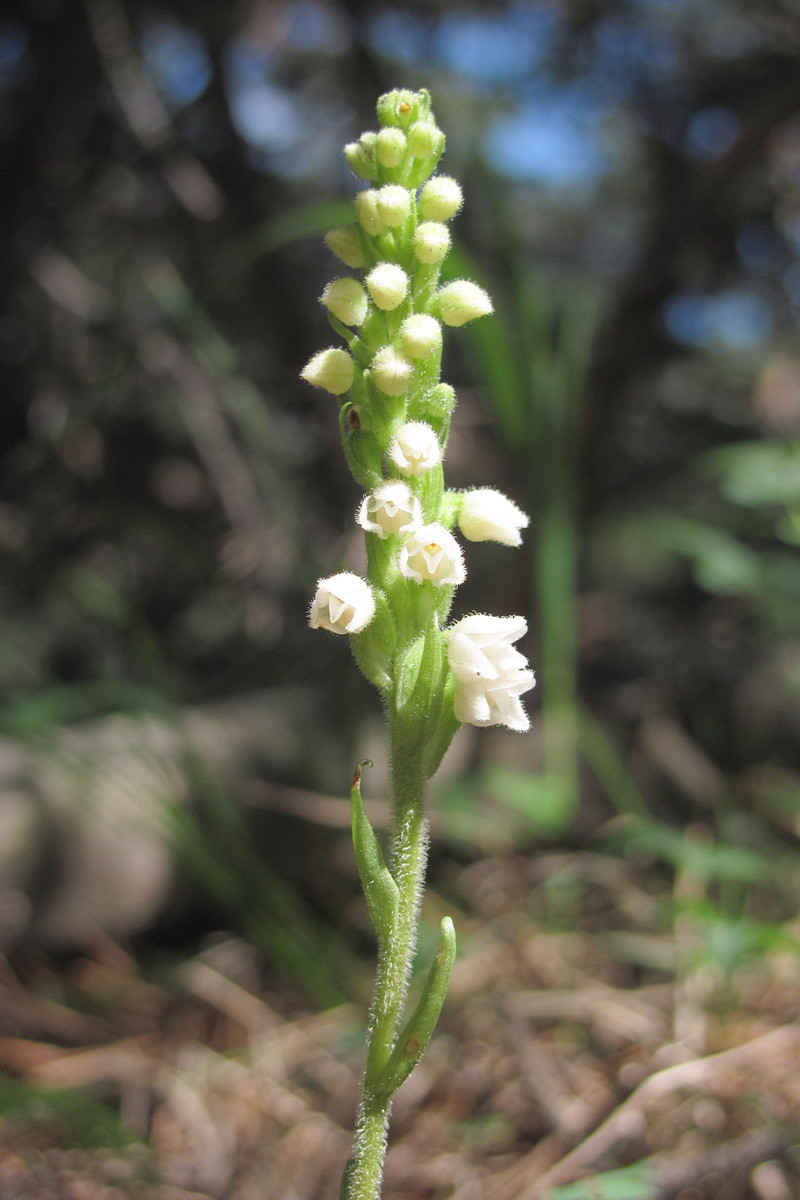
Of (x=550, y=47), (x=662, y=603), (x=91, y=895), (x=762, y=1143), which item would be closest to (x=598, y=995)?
(x=762, y=1143)

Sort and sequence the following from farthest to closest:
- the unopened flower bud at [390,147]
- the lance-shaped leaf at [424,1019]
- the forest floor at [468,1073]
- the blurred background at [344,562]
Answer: the blurred background at [344,562] < the forest floor at [468,1073] < the unopened flower bud at [390,147] < the lance-shaped leaf at [424,1019]

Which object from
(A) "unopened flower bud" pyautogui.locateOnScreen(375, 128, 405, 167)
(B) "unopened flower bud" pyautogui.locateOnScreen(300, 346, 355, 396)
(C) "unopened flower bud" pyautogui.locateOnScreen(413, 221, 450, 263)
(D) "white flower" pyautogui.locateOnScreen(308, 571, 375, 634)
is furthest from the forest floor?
(A) "unopened flower bud" pyautogui.locateOnScreen(375, 128, 405, 167)

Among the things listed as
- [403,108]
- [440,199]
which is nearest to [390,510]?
[440,199]

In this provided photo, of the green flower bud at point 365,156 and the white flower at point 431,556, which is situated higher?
the green flower bud at point 365,156

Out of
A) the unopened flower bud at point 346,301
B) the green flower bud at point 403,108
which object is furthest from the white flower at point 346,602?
the green flower bud at point 403,108

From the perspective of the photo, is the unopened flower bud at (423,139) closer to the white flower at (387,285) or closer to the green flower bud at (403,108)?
the green flower bud at (403,108)
